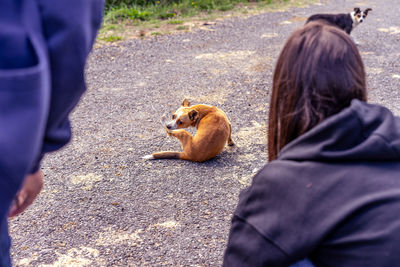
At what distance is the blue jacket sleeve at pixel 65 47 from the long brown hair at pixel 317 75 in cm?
A: 65

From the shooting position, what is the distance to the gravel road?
2.45m

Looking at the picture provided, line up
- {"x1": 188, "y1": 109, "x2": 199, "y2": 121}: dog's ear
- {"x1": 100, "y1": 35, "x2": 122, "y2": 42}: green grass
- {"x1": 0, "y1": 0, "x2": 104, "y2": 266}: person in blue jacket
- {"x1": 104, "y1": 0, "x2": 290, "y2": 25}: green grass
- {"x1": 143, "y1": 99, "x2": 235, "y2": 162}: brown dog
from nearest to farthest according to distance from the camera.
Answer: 1. {"x1": 0, "y1": 0, "x2": 104, "y2": 266}: person in blue jacket
2. {"x1": 143, "y1": 99, "x2": 235, "y2": 162}: brown dog
3. {"x1": 188, "y1": 109, "x2": 199, "y2": 121}: dog's ear
4. {"x1": 100, "y1": 35, "x2": 122, "y2": 42}: green grass
5. {"x1": 104, "y1": 0, "x2": 290, "y2": 25}: green grass

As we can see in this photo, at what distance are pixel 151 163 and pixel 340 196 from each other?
92.7 inches

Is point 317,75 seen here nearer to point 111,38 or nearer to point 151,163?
point 151,163

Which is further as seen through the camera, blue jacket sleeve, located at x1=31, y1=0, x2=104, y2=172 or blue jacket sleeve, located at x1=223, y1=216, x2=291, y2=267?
blue jacket sleeve, located at x1=223, y1=216, x2=291, y2=267

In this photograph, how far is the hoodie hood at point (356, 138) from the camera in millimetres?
1103

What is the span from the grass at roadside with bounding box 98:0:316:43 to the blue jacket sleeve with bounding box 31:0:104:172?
5.82 metres

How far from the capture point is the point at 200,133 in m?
3.34

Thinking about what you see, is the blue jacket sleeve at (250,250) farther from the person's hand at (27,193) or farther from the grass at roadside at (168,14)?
the grass at roadside at (168,14)

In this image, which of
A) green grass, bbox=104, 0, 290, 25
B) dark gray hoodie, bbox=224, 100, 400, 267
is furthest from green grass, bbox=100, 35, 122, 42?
dark gray hoodie, bbox=224, 100, 400, 267

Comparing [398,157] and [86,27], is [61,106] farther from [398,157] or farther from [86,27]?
[398,157]

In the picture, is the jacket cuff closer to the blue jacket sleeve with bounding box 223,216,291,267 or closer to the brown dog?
the blue jacket sleeve with bounding box 223,216,291,267

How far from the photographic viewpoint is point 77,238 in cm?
251

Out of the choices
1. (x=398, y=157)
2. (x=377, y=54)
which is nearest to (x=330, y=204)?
(x=398, y=157)
